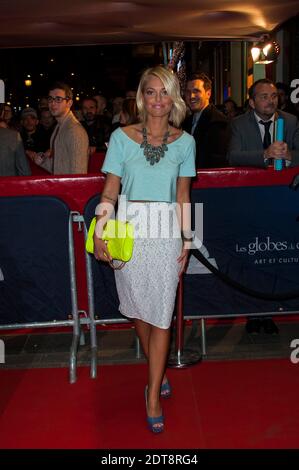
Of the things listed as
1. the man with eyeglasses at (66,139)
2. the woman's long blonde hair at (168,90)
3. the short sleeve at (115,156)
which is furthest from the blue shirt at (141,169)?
the man with eyeglasses at (66,139)

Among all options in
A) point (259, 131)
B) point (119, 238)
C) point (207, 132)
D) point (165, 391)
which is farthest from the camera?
point (207, 132)

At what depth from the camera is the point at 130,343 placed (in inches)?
214

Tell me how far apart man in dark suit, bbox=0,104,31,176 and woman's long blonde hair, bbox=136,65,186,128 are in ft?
9.54

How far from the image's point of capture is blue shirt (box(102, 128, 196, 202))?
372cm

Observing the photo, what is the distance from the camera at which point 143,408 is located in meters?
4.24

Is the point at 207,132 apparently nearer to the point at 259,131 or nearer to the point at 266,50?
the point at 259,131

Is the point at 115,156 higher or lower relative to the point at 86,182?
higher

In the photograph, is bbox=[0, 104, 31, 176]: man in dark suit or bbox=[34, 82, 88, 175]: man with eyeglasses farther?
bbox=[0, 104, 31, 176]: man in dark suit

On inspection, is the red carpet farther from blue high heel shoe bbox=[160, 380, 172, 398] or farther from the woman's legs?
the woman's legs

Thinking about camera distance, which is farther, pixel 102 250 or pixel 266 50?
pixel 266 50

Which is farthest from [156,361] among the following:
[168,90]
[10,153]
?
[10,153]

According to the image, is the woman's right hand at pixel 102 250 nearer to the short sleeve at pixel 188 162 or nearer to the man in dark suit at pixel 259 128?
the short sleeve at pixel 188 162

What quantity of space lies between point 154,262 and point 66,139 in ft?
9.14

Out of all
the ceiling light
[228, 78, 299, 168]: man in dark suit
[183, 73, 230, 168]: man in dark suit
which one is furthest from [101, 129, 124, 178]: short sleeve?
the ceiling light
